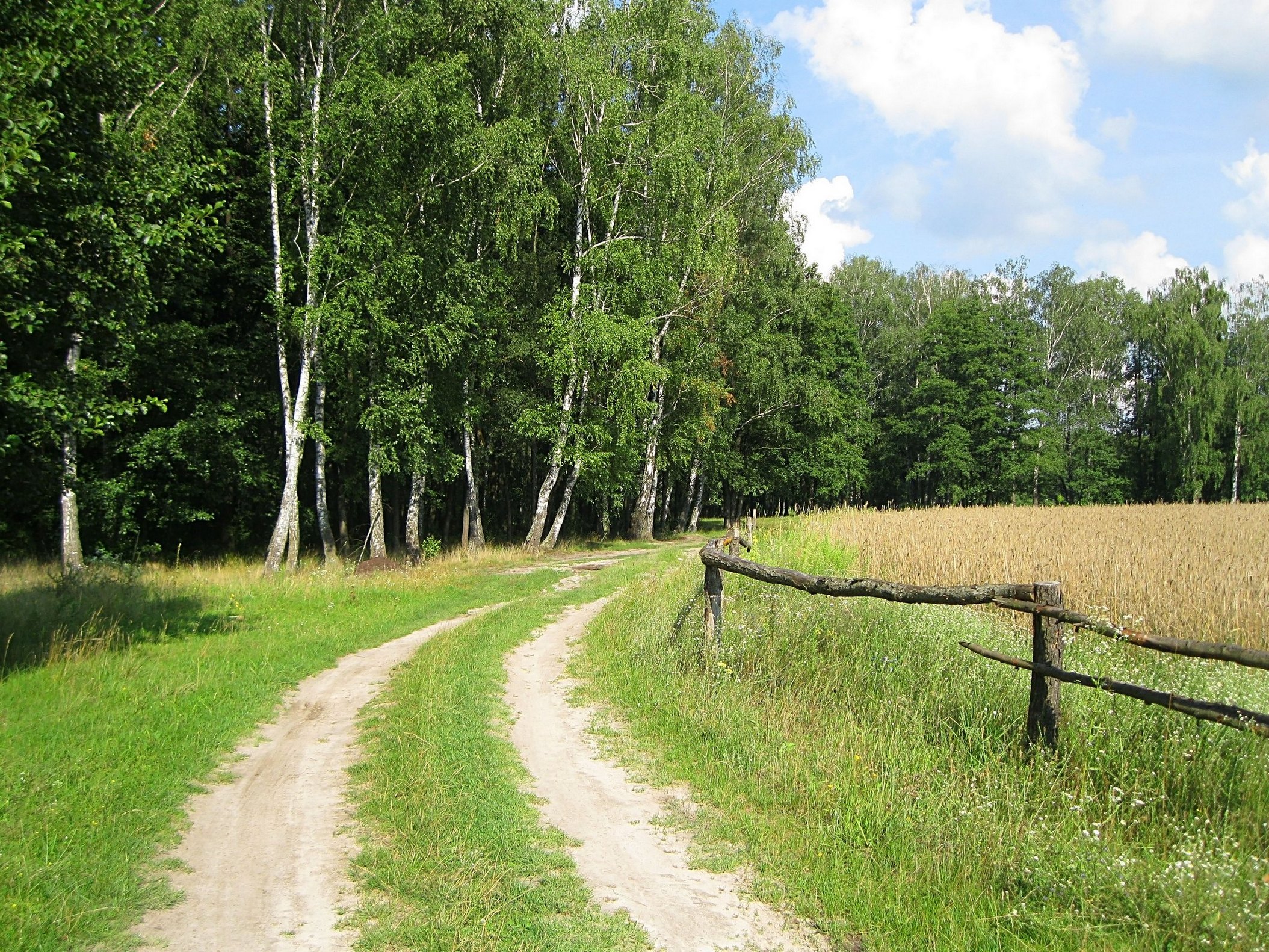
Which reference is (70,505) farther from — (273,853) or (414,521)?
(273,853)

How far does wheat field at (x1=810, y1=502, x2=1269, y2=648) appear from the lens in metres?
9.78

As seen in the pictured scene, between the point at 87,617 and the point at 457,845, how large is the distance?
881 centimetres

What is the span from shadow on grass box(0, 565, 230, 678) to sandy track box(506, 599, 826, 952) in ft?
18.0

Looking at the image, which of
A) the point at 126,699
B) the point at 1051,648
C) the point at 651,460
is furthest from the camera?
the point at 651,460

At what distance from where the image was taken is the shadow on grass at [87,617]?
9.45 m

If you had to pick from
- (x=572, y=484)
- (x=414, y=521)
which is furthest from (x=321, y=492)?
(x=572, y=484)

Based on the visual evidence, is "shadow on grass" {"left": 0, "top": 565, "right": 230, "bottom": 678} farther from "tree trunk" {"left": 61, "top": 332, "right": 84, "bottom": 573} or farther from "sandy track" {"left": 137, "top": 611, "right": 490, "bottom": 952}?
"sandy track" {"left": 137, "top": 611, "right": 490, "bottom": 952}

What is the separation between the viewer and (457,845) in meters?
5.05

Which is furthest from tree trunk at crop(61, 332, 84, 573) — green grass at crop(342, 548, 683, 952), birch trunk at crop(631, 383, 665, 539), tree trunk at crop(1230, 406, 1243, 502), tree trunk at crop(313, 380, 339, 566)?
tree trunk at crop(1230, 406, 1243, 502)

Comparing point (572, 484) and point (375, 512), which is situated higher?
point (572, 484)

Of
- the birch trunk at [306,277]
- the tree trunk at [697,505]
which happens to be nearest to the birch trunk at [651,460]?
the tree trunk at [697,505]

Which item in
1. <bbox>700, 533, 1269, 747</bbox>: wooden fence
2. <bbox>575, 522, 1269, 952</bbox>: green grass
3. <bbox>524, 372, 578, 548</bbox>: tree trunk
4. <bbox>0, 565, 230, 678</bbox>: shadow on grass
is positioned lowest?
<bbox>575, 522, 1269, 952</bbox>: green grass

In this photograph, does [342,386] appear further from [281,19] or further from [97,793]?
[97,793]

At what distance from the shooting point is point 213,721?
25.1 feet
